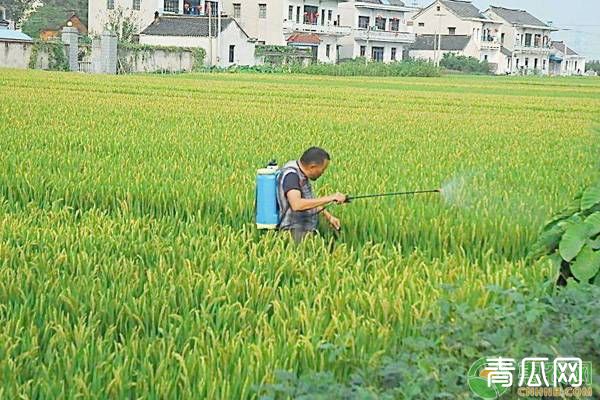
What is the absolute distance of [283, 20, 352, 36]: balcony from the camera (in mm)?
54938

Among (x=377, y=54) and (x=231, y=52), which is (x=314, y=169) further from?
(x=377, y=54)

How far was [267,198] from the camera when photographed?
5637 millimetres

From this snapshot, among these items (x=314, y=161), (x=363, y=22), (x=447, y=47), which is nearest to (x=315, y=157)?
(x=314, y=161)

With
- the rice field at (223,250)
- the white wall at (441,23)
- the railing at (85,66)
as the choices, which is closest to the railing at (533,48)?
the white wall at (441,23)

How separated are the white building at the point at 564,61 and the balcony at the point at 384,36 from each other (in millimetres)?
22510

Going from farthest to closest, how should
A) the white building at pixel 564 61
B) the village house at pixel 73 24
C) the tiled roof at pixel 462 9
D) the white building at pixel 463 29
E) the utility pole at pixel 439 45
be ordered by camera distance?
the white building at pixel 564 61
the tiled roof at pixel 462 9
the white building at pixel 463 29
the utility pole at pixel 439 45
the village house at pixel 73 24

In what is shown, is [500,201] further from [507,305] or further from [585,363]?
[585,363]

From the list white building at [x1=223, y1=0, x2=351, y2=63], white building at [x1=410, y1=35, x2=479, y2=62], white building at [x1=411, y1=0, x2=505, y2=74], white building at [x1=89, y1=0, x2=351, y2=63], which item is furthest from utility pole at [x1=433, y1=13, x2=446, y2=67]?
white building at [x1=223, y1=0, x2=351, y2=63]

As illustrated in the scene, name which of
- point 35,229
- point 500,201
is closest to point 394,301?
point 35,229

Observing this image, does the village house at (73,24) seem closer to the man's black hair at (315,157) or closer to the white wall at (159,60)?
the white wall at (159,60)

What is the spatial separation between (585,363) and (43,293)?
2.13 m

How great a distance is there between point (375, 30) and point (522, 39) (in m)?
17.5

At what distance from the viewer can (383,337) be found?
3676mm

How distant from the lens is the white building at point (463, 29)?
67.7m
